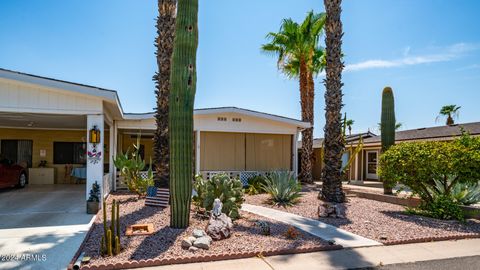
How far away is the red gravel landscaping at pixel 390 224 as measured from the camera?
6.44 metres

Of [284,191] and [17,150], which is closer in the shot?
[284,191]

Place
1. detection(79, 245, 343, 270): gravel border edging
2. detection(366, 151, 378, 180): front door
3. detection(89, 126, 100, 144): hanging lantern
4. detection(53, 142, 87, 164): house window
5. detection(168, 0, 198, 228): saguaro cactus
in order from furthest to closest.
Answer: detection(366, 151, 378, 180): front door
detection(53, 142, 87, 164): house window
detection(89, 126, 100, 144): hanging lantern
detection(168, 0, 198, 228): saguaro cactus
detection(79, 245, 343, 270): gravel border edging

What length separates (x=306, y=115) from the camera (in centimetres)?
1747

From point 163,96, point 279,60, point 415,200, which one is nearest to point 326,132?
point 415,200

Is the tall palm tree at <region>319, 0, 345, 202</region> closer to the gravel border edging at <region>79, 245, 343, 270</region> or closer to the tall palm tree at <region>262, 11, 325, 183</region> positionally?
the gravel border edging at <region>79, 245, 343, 270</region>

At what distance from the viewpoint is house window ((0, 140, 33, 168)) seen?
1469cm

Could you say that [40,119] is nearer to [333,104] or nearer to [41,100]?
[41,100]

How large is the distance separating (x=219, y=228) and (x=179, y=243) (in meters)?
0.79

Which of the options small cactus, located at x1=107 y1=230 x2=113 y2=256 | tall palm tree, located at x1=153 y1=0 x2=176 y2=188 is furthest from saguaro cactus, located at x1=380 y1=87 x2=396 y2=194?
small cactus, located at x1=107 y1=230 x2=113 y2=256

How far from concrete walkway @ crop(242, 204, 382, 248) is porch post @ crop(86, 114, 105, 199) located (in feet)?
13.6

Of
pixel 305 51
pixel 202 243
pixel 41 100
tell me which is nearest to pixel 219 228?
pixel 202 243

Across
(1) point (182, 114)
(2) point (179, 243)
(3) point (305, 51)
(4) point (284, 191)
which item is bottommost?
(2) point (179, 243)

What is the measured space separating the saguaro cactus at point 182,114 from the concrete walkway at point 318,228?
2607 millimetres

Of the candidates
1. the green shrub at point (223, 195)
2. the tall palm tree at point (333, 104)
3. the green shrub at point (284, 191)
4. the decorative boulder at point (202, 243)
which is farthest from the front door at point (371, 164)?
the decorative boulder at point (202, 243)
